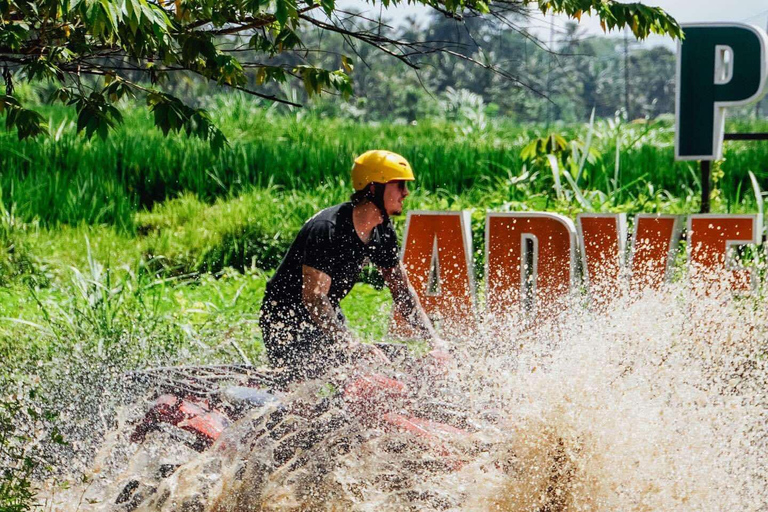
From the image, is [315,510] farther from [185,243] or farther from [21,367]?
[185,243]

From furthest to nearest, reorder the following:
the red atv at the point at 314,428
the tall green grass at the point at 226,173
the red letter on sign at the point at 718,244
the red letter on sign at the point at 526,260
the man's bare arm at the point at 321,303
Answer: the tall green grass at the point at 226,173, the red letter on sign at the point at 526,260, the red letter on sign at the point at 718,244, the man's bare arm at the point at 321,303, the red atv at the point at 314,428

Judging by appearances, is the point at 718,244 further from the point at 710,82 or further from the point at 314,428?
the point at 314,428

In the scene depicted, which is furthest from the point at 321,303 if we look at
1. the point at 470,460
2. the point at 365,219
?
the point at 470,460

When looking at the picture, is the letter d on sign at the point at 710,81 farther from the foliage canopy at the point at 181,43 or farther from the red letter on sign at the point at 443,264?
the foliage canopy at the point at 181,43

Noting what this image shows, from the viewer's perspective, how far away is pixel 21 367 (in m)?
7.12

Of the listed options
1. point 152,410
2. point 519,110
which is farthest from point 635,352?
point 519,110

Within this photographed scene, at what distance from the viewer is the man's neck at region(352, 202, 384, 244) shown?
17.4 ft

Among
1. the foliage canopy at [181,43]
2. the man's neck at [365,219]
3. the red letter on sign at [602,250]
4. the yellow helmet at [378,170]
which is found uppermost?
the foliage canopy at [181,43]

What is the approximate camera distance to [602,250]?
8.53m

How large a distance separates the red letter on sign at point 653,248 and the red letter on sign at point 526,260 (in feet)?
1.65

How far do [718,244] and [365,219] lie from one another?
4011mm

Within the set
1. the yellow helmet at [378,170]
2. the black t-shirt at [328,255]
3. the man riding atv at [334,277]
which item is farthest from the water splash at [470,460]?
the yellow helmet at [378,170]

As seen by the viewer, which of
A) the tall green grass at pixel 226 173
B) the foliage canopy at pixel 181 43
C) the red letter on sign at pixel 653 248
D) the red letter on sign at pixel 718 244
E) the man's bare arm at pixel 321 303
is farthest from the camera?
the tall green grass at pixel 226 173

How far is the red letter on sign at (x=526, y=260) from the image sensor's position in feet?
28.2
